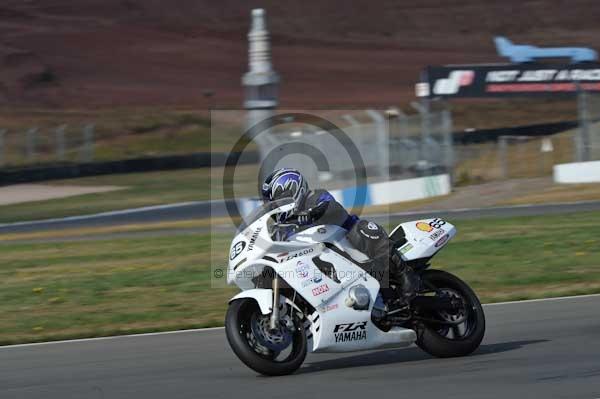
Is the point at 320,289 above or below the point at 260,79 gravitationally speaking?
below

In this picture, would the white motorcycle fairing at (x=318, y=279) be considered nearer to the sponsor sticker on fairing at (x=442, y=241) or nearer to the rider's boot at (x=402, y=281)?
the rider's boot at (x=402, y=281)

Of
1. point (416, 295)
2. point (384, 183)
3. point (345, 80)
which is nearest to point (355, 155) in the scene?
point (384, 183)

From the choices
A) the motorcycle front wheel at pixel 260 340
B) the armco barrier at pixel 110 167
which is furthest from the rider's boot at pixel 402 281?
the armco barrier at pixel 110 167

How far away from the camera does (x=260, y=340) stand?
700 cm

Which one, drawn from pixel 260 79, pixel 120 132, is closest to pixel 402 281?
pixel 260 79

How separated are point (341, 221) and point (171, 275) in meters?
6.67

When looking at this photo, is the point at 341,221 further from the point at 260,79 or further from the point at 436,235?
the point at 260,79

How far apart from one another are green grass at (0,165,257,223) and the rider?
14327 millimetres

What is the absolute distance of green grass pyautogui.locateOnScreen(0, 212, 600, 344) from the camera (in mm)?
10648

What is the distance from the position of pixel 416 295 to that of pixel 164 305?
4.47m

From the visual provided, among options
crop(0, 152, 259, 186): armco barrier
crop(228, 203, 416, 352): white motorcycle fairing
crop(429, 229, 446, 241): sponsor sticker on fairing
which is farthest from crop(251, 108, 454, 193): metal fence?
crop(228, 203, 416, 352): white motorcycle fairing

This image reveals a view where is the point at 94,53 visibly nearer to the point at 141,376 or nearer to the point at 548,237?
the point at 548,237

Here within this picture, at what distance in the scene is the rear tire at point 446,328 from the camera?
7.58 m

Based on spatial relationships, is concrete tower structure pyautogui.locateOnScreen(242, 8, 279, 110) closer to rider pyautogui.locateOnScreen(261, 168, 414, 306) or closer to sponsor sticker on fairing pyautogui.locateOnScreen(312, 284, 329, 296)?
rider pyautogui.locateOnScreen(261, 168, 414, 306)
